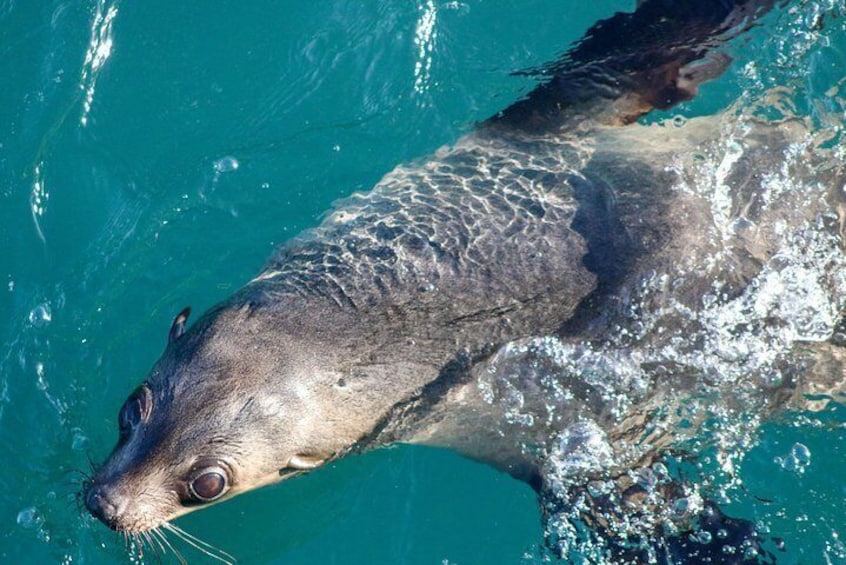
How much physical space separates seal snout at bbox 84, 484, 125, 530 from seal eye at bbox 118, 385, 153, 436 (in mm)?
324

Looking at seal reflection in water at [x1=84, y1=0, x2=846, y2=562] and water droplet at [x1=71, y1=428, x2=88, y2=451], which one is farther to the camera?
water droplet at [x1=71, y1=428, x2=88, y2=451]

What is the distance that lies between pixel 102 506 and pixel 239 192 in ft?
11.1

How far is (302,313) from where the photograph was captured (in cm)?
485

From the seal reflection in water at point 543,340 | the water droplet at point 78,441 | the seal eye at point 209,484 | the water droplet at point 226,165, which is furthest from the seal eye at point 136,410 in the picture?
the water droplet at point 226,165

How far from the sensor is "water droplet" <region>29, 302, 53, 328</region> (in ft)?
22.6

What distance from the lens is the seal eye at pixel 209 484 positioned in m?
→ 4.46

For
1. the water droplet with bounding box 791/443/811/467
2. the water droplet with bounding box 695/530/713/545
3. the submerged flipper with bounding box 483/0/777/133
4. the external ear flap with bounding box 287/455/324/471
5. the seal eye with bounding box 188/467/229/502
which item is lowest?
the water droplet with bounding box 791/443/811/467

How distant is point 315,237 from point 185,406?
1596 mm

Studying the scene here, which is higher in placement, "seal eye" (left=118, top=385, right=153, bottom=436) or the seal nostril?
"seal eye" (left=118, top=385, right=153, bottom=436)

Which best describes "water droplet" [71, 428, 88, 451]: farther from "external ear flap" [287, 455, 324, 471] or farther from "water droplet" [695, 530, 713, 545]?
"water droplet" [695, 530, 713, 545]

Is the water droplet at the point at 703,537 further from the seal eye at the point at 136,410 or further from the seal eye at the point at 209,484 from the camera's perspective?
the seal eye at the point at 136,410

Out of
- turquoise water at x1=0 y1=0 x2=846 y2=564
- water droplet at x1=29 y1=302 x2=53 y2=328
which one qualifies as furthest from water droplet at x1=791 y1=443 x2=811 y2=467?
water droplet at x1=29 y1=302 x2=53 y2=328

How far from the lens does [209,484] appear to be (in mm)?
4480

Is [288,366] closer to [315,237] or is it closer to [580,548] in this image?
[315,237]
